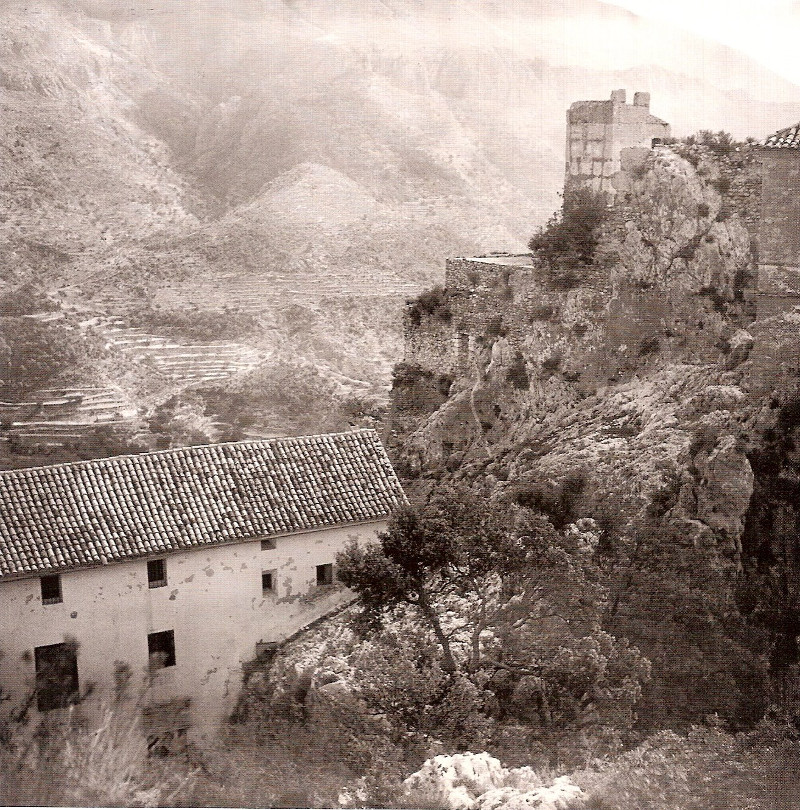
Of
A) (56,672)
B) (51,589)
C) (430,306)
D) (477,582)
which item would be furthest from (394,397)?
(56,672)

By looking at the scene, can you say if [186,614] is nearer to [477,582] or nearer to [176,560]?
[176,560]

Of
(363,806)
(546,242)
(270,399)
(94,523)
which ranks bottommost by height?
(363,806)

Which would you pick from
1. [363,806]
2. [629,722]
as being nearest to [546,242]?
[629,722]

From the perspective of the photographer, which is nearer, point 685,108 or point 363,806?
point 363,806

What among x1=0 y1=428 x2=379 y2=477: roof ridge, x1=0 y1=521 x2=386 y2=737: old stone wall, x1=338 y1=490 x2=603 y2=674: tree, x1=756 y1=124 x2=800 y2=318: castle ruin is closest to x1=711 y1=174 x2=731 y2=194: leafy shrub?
x1=756 y1=124 x2=800 y2=318: castle ruin

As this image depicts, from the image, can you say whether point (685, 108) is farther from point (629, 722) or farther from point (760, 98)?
point (629, 722)

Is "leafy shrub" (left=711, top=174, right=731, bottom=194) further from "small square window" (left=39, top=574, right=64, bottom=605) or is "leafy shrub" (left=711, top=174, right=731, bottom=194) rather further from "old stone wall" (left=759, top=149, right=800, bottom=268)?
"small square window" (left=39, top=574, right=64, bottom=605)

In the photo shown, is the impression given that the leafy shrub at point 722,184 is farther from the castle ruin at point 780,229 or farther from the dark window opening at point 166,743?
the dark window opening at point 166,743

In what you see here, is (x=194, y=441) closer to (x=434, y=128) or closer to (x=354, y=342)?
(x=354, y=342)

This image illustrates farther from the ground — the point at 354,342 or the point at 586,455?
the point at 354,342
